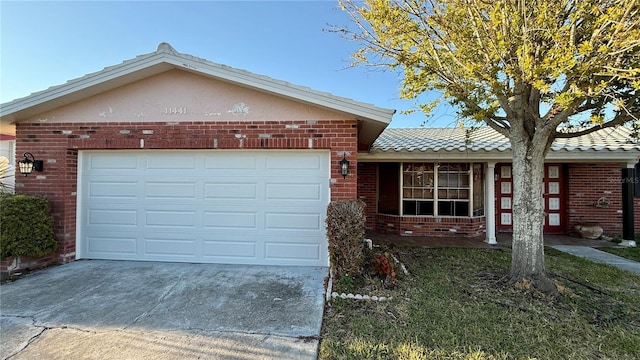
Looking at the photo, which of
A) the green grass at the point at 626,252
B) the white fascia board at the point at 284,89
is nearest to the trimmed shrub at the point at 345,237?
the white fascia board at the point at 284,89

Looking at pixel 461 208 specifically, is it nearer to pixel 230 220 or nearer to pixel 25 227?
pixel 230 220

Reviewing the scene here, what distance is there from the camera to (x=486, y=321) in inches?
142

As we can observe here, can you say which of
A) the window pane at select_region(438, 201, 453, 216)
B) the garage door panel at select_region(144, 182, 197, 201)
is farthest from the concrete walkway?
the garage door panel at select_region(144, 182, 197, 201)

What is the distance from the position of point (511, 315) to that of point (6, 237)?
784 cm

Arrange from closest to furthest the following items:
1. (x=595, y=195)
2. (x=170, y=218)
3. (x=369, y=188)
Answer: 1. (x=170, y=218)
2. (x=595, y=195)
3. (x=369, y=188)

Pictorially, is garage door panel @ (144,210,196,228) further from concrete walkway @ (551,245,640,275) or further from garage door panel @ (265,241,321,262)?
concrete walkway @ (551,245,640,275)

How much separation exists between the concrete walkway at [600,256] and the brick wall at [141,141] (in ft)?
19.3

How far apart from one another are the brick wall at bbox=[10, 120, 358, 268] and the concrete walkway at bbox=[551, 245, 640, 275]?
5895 mm

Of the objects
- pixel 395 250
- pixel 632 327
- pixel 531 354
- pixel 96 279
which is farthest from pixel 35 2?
pixel 632 327

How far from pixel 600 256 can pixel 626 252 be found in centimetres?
117

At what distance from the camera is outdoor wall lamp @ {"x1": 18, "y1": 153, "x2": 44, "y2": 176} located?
5812 millimetres

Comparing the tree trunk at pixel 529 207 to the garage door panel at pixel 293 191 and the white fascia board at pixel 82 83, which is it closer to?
the garage door panel at pixel 293 191

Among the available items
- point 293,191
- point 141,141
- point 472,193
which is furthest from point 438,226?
point 141,141

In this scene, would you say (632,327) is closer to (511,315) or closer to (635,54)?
(511,315)
